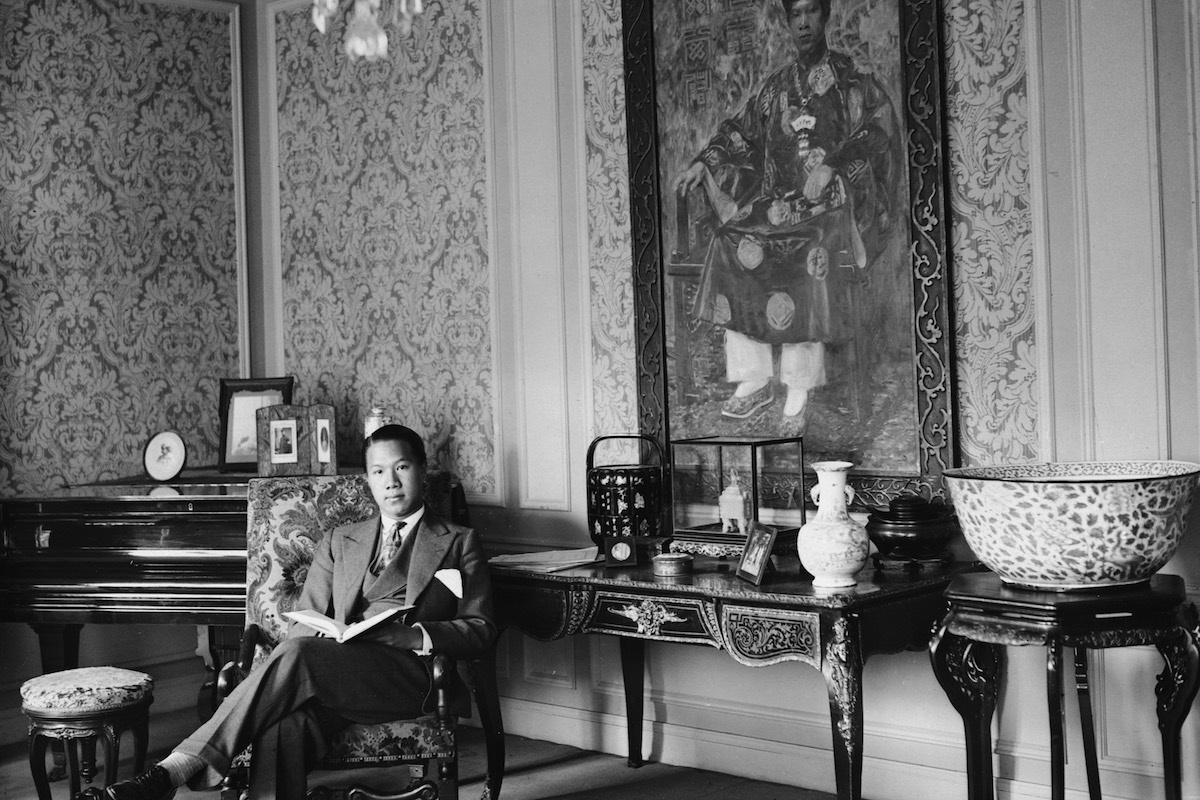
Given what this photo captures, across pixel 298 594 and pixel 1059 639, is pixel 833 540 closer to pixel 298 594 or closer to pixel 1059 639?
pixel 1059 639

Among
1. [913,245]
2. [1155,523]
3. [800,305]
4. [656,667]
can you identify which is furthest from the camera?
[656,667]

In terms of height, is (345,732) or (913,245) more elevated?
(913,245)

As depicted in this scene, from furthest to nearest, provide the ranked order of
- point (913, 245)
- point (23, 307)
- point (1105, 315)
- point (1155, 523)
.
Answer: point (23, 307) → point (913, 245) → point (1105, 315) → point (1155, 523)

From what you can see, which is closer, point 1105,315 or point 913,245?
point 1105,315

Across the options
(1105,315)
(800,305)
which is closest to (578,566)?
(800,305)

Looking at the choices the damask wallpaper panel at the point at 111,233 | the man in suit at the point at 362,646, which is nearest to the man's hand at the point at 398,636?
the man in suit at the point at 362,646

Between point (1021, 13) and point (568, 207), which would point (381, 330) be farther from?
point (1021, 13)

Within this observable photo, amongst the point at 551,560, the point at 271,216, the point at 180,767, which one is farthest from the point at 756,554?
the point at 271,216

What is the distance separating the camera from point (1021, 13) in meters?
3.44

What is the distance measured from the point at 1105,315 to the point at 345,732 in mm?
2265

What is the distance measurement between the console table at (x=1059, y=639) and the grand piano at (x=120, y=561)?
227cm

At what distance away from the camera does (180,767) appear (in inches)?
123

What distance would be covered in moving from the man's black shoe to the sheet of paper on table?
3.67 feet

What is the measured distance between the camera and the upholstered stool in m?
3.59
